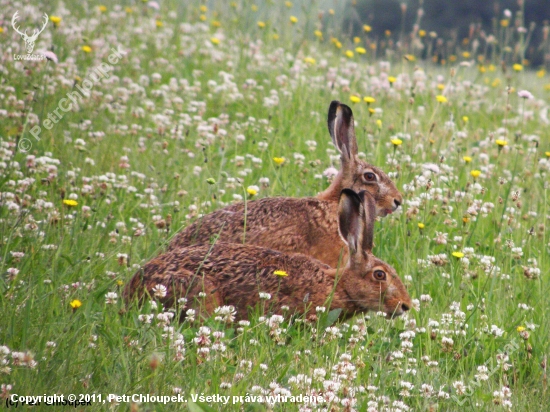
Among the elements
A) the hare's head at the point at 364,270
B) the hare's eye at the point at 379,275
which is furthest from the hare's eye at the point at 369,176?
the hare's eye at the point at 379,275

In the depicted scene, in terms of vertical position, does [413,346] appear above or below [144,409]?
below

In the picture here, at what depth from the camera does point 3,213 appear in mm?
6145

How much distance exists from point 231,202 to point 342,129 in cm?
118

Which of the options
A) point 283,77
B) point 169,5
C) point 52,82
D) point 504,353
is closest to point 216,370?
point 504,353

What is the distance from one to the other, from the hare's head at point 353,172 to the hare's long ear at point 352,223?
4.43 ft

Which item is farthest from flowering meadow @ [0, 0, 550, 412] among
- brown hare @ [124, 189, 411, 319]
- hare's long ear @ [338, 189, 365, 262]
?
hare's long ear @ [338, 189, 365, 262]

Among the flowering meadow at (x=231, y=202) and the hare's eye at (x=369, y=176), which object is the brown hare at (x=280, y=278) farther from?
the hare's eye at (x=369, y=176)

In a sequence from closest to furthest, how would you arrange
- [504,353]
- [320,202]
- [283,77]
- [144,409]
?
[144,409]
[504,353]
[320,202]
[283,77]

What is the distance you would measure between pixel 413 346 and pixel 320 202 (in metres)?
1.96

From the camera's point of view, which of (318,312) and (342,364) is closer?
(342,364)

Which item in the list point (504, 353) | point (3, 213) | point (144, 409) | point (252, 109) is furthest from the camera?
point (252, 109)

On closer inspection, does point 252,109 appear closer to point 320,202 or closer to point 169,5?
point 320,202

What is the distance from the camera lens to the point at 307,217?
6.70 metres

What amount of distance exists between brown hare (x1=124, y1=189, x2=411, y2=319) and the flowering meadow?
13 centimetres
